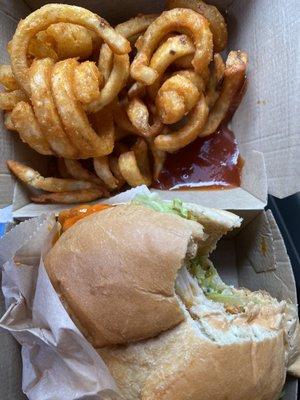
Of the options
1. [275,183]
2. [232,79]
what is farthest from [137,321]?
[232,79]

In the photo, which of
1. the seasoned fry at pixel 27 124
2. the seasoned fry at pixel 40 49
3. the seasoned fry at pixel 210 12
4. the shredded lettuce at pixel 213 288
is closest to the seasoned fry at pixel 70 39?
the seasoned fry at pixel 40 49

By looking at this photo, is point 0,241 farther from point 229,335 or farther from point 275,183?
point 275,183

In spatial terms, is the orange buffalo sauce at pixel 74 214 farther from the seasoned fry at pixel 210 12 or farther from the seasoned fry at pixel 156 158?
the seasoned fry at pixel 210 12

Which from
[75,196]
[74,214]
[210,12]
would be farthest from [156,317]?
[210,12]

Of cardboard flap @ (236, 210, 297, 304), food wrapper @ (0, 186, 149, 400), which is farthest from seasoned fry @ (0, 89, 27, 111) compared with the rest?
cardboard flap @ (236, 210, 297, 304)

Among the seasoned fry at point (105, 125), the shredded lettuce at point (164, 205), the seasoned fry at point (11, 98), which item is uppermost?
the seasoned fry at point (11, 98)

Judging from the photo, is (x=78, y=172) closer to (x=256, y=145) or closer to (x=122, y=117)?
(x=122, y=117)

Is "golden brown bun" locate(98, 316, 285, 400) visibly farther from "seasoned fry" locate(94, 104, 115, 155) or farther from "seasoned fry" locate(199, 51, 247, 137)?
"seasoned fry" locate(199, 51, 247, 137)

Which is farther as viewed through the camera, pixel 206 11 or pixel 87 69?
pixel 206 11
